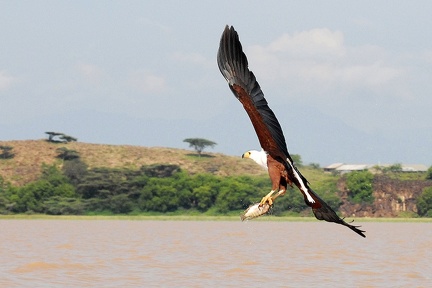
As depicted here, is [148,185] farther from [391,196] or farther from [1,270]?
[1,270]

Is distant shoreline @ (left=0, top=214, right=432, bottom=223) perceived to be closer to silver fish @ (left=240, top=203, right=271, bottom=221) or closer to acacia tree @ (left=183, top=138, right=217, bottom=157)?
acacia tree @ (left=183, top=138, right=217, bottom=157)

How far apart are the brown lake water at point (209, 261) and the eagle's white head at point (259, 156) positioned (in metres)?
14.0

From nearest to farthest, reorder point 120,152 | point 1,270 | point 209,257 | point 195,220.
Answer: point 1,270
point 209,257
point 195,220
point 120,152

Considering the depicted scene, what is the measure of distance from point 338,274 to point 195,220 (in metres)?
54.6

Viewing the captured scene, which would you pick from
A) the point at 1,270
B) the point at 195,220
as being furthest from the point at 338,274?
the point at 195,220

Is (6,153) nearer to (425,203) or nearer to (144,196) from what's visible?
(144,196)

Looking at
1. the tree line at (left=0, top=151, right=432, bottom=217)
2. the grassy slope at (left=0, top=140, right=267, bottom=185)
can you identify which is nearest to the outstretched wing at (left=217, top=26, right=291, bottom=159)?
the tree line at (left=0, top=151, right=432, bottom=217)

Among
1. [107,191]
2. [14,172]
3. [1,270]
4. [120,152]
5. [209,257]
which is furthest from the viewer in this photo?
[120,152]

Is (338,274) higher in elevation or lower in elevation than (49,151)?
lower

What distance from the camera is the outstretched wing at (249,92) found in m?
12.3

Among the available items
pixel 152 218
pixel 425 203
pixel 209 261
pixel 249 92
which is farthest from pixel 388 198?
pixel 249 92

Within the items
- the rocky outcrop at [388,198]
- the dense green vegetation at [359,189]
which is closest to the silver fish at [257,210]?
the rocky outcrop at [388,198]

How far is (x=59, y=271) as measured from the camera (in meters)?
30.0

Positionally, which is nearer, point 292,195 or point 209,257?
point 209,257
